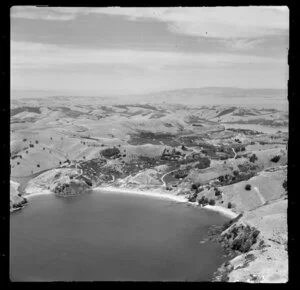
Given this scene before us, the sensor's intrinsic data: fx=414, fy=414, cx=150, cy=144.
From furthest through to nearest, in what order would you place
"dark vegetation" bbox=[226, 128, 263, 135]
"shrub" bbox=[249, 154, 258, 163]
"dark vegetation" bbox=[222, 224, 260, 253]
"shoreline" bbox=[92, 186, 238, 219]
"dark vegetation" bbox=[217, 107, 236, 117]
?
"dark vegetation" bbox=[217, 107, 236, 117]
"dark vegetation" bbox=[226, 128, 263, 135]
"shrub" bbox=[249, 154, 258, 163]
"shoreline" bbox=[92, 186, 238, 219]
"dark vegetation" bbox=[222, 224, 260, 253]

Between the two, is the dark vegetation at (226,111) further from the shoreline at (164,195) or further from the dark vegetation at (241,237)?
the dark vegetation at (241,237)

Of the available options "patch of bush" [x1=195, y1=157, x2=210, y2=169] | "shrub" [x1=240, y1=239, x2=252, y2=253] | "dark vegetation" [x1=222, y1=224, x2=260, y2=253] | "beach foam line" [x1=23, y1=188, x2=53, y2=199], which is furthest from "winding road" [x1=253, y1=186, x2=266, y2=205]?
"beach foam line" [x1=23, y1=188, x2=53, y2=199]

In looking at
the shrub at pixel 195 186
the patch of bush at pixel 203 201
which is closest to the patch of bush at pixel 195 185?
the shrub at pixel 195 186

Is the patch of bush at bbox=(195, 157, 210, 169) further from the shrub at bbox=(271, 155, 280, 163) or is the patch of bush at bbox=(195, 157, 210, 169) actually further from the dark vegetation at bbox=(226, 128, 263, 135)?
the dark vegetation at bbox=(226, 128, 263, 135)

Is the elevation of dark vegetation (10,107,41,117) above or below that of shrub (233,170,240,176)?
below

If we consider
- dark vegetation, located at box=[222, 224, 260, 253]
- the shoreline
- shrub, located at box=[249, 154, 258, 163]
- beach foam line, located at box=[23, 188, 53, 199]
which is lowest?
beach foam line, located at box=[23, 188, 53, 199]

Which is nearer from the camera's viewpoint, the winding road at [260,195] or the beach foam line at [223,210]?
the beach foam line at [223,210]

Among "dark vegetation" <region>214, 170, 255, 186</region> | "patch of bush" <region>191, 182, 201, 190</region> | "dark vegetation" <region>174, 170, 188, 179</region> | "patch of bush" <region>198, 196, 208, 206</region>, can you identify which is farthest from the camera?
"dark vegetation" <region>174, 170, 188, 179</region>

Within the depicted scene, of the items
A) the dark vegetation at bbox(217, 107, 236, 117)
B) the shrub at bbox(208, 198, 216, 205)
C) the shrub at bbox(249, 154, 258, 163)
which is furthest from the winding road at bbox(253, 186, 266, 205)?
the dark vegetation at bbox(217, 107, 236, 117)

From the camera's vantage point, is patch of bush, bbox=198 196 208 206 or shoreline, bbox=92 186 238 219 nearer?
shoreline, bbox=92 186 238 219
